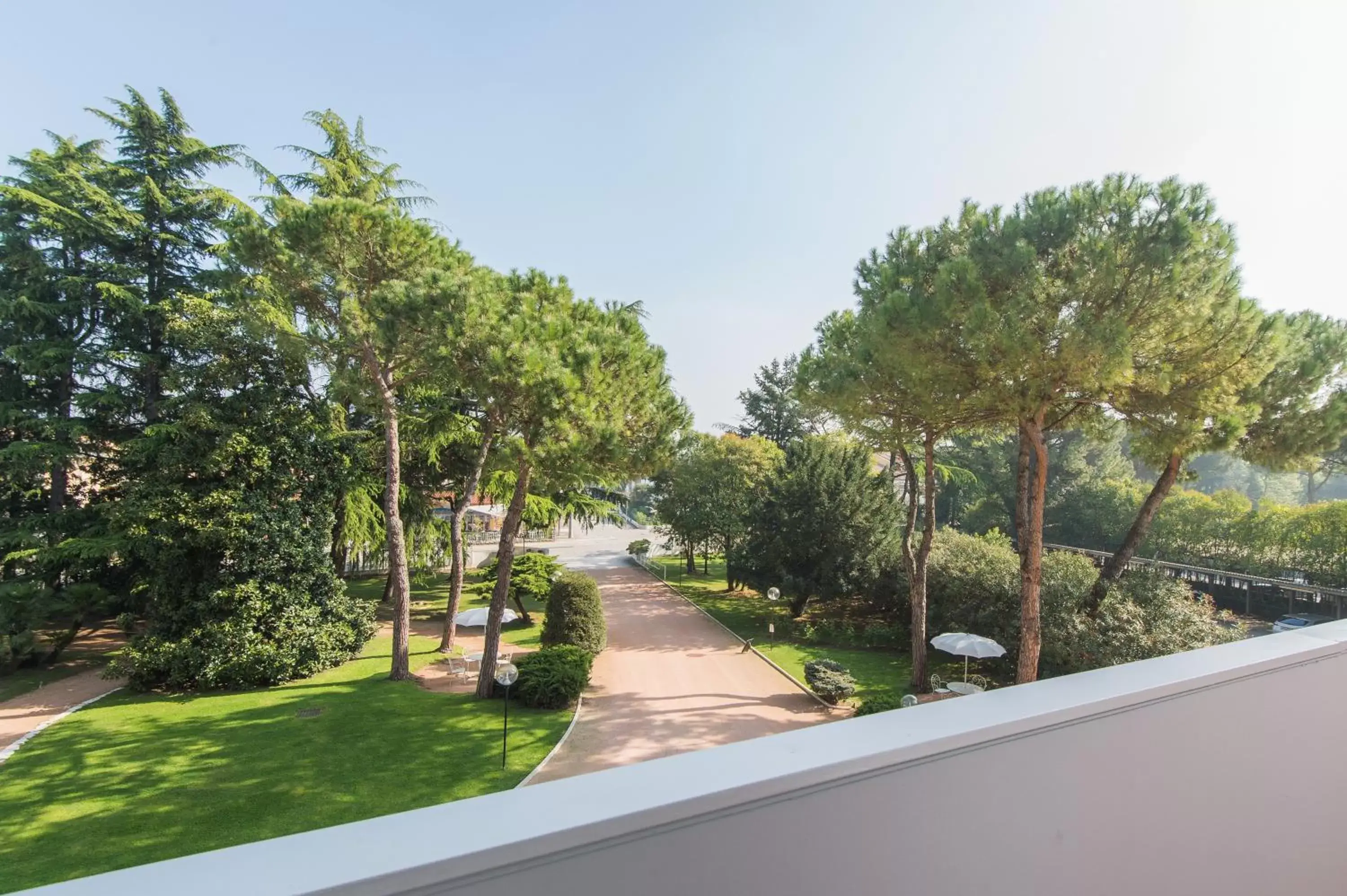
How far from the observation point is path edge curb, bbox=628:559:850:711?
9062 mm

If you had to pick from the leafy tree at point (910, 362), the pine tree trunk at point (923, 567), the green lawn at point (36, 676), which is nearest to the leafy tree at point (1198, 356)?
the leafy tree at point (910, 362)

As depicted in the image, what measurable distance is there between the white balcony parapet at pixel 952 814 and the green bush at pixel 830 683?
6924mm

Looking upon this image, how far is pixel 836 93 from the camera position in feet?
24.0

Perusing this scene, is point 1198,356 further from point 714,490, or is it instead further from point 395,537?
point 714,490

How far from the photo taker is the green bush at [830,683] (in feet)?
29.4

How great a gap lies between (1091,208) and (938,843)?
23.8ft

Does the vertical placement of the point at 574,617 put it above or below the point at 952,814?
below

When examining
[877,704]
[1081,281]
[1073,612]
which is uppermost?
[1081,281]

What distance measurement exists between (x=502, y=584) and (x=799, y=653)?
654 cm

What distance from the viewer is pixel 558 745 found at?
7.63m

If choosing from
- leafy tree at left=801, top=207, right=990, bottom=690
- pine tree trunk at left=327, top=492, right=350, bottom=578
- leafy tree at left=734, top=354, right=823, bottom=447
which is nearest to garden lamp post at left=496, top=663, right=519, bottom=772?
leafy tree at left=801, top=207, right=990, bottom=690

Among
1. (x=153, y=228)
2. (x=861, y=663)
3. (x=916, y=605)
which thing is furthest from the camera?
(x=153, y=228)

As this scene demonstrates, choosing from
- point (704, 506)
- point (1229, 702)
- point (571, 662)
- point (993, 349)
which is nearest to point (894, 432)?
point (993, 349)

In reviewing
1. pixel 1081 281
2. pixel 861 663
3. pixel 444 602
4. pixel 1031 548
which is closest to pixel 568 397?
pixel 1081 281
